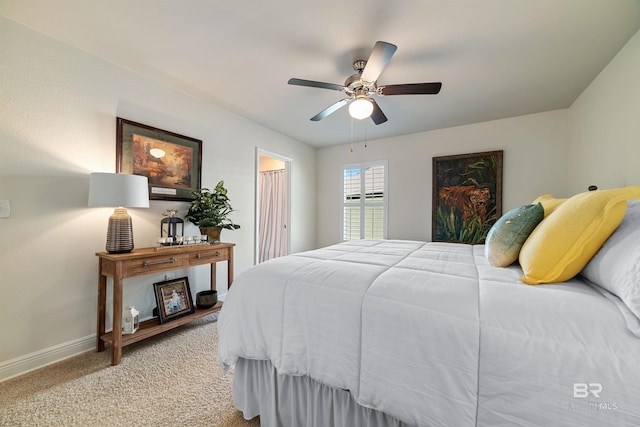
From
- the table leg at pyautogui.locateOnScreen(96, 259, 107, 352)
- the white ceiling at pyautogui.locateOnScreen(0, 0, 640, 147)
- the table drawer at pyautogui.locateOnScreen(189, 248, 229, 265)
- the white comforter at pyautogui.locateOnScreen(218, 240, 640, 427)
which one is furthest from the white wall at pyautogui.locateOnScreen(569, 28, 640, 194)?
the table leg at pyautogui.locateOnScreen(96, 259, 107, 352)

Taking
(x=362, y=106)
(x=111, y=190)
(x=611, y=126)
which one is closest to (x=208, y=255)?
(x=111, y=190)

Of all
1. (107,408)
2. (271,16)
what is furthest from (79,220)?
(271,16)

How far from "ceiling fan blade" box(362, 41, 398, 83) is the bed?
1.35m

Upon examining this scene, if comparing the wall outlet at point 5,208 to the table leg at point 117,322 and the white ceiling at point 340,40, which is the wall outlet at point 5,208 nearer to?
the table leg at point 117,322

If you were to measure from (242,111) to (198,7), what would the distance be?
5.22 ft

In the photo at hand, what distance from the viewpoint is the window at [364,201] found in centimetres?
426

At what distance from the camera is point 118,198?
1836 millimetres

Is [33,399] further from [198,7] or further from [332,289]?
[198,7]

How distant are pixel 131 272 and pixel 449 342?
2.20m

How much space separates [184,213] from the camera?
2721 mm

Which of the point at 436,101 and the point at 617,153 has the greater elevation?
the point at 436,101

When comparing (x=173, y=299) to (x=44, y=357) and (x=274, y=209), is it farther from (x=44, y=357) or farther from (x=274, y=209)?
(x=274, y=209)

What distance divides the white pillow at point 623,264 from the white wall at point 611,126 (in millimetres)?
1524

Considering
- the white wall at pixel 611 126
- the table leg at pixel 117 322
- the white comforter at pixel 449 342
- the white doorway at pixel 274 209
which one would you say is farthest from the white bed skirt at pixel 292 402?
the white doorway at pixel 274 209
